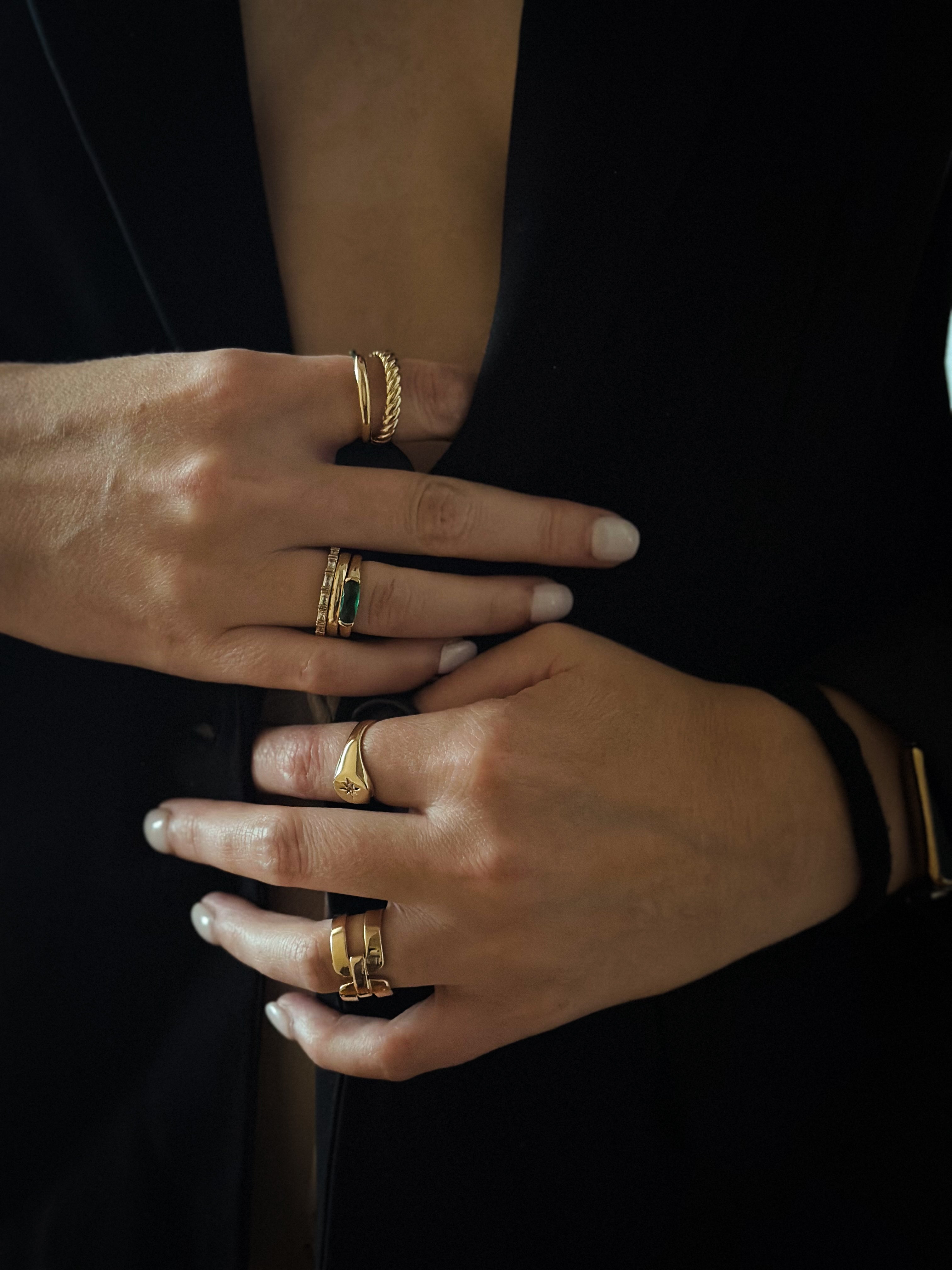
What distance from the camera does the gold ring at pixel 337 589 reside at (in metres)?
0.67

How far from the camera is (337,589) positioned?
0.67 meters

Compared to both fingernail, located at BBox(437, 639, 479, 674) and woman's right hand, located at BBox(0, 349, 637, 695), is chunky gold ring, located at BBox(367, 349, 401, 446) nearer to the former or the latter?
woman's right hand, located at BBox(0, 349, 637, 695)

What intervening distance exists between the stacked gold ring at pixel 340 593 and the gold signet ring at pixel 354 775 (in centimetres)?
9

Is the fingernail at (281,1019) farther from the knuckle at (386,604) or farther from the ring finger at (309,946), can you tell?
the knuckle at (386,604)

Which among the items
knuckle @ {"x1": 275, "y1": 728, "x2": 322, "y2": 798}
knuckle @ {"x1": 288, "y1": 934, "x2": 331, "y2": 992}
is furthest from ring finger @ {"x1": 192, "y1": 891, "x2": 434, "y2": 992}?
knuckle @ {"x1": 275, "y1": 728, "x2": 322, "y2": 798}

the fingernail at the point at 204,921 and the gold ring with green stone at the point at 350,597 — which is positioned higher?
the gold ring with green stone at the point at 350,597

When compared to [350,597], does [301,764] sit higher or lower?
lower

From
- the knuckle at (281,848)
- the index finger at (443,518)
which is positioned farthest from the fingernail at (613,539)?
the knuckle at (281,848)

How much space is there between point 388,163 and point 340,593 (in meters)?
0.41

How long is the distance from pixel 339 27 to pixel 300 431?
404 millimetres

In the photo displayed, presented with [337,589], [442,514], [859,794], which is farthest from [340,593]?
[859,794]

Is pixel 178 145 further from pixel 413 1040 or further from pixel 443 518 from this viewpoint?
pixel 413 1040

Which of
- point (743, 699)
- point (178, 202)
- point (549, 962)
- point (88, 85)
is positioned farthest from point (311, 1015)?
point (88, 85)

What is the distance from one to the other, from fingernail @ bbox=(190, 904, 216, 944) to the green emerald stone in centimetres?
34
